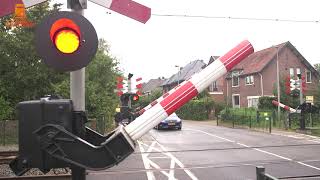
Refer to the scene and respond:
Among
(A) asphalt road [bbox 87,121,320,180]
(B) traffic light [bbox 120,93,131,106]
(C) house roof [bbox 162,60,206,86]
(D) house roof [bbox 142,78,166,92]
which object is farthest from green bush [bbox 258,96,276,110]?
(D) house roof [bbox 142,78,166,92]

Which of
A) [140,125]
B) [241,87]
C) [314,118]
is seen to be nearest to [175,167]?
[140,125]

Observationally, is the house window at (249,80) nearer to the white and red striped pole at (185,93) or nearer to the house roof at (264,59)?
the house roof at (264,59)

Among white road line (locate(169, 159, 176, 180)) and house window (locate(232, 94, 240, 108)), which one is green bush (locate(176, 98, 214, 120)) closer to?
house window (locate(232, 94, 240, 108))

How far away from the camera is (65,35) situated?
2553mm

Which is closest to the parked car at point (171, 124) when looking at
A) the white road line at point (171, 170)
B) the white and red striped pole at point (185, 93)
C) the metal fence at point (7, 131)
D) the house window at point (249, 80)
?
the metal fence at point (7, 131)

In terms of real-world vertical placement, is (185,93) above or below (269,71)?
below

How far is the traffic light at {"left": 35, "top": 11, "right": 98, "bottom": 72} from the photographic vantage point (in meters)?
2.54

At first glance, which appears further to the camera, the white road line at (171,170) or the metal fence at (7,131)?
the metal fence at (7,131)

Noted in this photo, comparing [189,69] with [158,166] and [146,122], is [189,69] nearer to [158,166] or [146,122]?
[158,166]

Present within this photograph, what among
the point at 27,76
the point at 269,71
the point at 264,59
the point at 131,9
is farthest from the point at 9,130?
the point at 264,59

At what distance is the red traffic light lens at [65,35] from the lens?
2541 millimetres

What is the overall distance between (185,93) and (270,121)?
27931 millimetres

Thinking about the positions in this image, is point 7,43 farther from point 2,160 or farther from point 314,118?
point 314,118

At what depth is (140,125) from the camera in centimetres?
270
